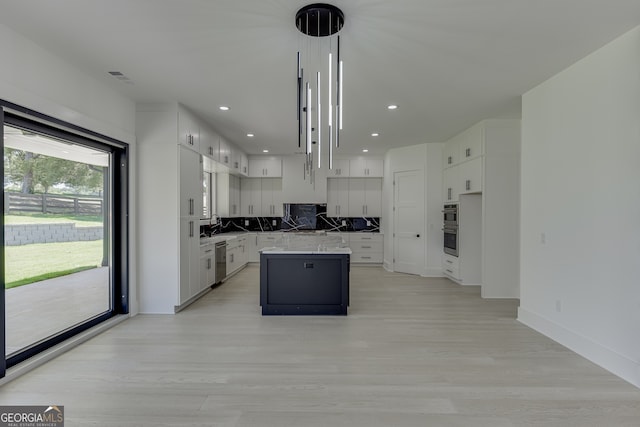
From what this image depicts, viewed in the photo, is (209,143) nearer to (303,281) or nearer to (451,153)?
(303,281)

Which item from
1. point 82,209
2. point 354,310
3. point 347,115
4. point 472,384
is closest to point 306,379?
point 472,384

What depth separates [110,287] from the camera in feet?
13.1

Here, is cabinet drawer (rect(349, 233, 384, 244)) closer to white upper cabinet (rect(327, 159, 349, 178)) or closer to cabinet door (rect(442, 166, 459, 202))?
white upper cabinet (rect(327, 159, 349, 178))

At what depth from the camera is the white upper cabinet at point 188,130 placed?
13.7ft

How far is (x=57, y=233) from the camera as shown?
316 cm

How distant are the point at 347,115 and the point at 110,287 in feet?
12.9

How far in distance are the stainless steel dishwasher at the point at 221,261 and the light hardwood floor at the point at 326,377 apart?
1676 mm

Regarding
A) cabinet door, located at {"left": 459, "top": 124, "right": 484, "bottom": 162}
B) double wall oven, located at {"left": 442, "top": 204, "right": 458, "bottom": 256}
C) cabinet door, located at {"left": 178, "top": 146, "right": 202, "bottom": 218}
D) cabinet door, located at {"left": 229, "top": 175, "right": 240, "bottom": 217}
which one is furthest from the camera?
cabinet door, located at {"left": 229, "top": 175, "right": 240, "bottom": 217}

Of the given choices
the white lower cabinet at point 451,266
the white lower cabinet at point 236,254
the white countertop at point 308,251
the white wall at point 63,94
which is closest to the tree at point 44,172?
the white wall at point 63,94

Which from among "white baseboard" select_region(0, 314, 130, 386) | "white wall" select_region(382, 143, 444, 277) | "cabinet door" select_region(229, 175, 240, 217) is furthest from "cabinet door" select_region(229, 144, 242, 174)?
"white wall" select_region(382, 143, 444, 277)

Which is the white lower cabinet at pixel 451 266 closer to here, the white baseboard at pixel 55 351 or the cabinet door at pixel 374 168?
the cabinet door at pixel 374 168

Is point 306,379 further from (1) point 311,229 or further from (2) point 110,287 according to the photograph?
(1) point 311,229

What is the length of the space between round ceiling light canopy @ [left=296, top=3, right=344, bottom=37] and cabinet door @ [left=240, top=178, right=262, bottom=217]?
235 inches

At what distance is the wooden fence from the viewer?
269 cm
